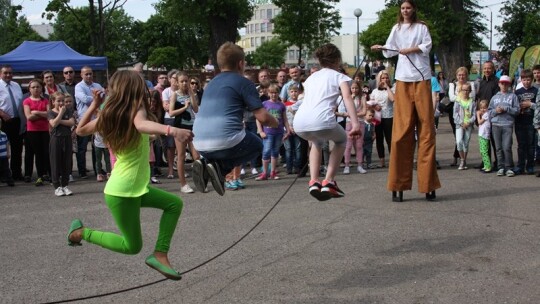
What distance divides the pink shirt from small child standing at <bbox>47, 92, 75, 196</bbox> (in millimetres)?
437

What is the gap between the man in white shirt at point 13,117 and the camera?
13055mm

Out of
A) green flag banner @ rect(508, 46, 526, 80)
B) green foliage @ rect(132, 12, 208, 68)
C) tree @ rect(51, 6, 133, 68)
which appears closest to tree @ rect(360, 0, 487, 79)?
green flag banner @ rect(508, 46, 526, 80)

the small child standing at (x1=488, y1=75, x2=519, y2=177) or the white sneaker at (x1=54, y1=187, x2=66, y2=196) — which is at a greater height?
the small child standing at (x1=488, y1=75, x2=519, y2=177)

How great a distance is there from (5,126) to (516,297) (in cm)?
1042

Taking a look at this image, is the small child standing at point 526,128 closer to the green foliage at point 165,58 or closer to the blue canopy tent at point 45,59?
the blue canopy tent at point 45,59

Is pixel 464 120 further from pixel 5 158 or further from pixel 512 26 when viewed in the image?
pixel 512 26

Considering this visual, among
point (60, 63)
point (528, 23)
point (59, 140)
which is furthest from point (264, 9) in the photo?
point (59, 140)

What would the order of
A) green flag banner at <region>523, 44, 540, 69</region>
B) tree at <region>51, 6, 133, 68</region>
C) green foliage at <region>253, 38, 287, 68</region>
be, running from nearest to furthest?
1. green flag banner at <region>523, 44, 540, 69</region>
2. tree at <region>51, 6, 133, 68</region>
3. green foliage at <region>253, 38, 287, 68</region>

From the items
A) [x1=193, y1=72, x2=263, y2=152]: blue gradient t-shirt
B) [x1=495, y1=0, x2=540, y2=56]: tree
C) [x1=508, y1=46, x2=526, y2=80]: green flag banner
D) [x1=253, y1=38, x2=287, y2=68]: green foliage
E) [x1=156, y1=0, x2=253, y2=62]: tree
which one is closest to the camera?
[x1=193, y1=72, x2=263, y2=152]: blue gradient t-shirt

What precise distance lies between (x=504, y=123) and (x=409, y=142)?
139 inches

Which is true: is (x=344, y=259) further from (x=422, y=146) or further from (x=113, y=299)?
(x=422, y=146)

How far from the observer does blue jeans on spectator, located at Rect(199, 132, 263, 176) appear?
21.3 feet

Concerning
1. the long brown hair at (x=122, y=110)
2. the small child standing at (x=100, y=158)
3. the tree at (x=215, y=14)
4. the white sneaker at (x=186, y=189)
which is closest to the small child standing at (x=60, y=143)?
the small child standing at (x=100, y=158)

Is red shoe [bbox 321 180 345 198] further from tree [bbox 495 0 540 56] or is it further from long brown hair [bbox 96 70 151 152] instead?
tree [bbox 495 0 540 56]
